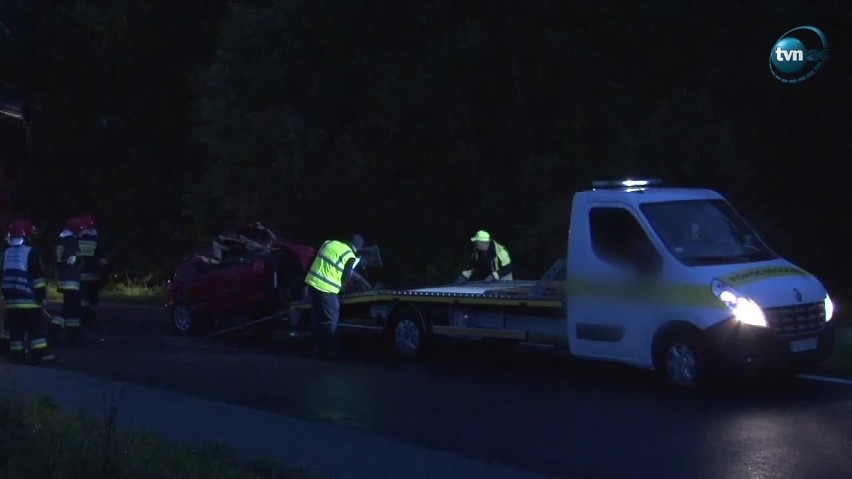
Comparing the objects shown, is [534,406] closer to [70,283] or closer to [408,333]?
[408,333]

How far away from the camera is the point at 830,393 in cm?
1185

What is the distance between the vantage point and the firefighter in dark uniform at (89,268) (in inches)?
765

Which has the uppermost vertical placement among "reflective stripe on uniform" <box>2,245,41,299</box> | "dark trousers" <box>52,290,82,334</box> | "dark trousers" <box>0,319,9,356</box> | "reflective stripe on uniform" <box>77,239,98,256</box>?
"reflective stripe on uniform" <box>77,239,98,256</box>

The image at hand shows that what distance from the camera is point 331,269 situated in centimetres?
1543

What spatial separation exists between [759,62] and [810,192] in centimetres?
244

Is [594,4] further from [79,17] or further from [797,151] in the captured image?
[79,17]

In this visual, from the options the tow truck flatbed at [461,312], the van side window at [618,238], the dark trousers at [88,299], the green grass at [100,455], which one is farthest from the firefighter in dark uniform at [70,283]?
the green grass at [100,455]

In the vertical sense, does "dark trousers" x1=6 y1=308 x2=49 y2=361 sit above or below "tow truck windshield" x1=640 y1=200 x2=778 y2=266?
below

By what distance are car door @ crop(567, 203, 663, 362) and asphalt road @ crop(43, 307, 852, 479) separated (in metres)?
0.48

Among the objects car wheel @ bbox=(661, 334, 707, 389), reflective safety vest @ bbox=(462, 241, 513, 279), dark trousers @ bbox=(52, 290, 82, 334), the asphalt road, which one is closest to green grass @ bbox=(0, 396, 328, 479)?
the asphalt road

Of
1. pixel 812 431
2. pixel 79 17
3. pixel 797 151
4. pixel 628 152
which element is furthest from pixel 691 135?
pixel 79 17

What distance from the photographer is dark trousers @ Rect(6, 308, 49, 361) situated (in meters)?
15.0

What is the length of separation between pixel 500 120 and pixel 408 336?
9891 millimetres
